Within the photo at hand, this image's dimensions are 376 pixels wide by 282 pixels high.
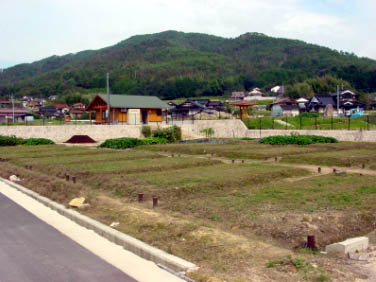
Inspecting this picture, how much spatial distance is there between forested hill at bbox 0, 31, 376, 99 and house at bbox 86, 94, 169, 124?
6676 centimetres

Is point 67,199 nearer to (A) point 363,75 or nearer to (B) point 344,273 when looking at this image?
(B) point 344,273

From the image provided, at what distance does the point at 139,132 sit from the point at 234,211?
29.3 metres

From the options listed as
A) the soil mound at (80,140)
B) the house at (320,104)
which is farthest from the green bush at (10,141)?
the house at (320,104)

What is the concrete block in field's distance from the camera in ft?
20.0

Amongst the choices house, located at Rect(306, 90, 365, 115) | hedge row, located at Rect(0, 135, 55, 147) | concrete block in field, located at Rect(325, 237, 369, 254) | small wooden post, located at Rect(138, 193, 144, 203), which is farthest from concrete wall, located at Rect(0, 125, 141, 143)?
Result: house, located at Rect(306, 90, 365, 115)

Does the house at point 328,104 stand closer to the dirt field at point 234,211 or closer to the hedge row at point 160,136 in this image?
the hedge row at point 160,136

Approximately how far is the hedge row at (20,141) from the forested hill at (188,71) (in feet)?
266

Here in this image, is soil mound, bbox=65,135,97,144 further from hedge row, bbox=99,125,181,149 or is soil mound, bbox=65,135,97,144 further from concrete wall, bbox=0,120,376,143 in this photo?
hedge row, bbox=99,125,181,149

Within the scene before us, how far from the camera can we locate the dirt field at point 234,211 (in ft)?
18.4

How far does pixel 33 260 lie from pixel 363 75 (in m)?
114

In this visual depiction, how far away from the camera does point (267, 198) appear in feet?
32.4

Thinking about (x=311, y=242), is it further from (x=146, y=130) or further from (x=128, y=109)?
(x=128, y=109)

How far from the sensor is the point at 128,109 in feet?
138

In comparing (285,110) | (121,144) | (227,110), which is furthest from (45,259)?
(285,110)
